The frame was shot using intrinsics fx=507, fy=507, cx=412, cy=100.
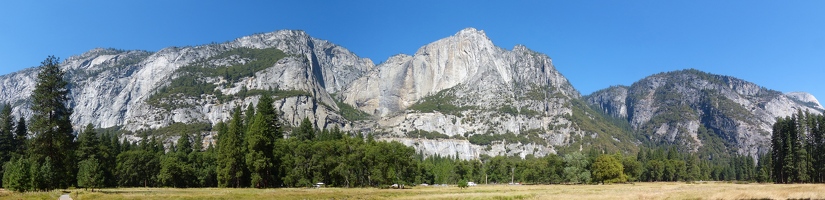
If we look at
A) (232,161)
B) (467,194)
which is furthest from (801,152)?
(232,161)

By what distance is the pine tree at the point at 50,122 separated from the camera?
5512cm

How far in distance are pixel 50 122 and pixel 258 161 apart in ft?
91.3

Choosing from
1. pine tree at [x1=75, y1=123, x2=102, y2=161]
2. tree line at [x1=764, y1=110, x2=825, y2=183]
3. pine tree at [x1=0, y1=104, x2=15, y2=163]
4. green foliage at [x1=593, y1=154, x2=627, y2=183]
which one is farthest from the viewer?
green foliage at [x1=593, y1=154, x2=627, y2=183]

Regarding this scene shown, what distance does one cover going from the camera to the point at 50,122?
182ft

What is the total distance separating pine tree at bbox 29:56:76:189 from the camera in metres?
55.1

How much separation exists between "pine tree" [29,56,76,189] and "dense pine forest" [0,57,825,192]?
10cm

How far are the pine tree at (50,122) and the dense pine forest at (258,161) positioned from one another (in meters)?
0.10

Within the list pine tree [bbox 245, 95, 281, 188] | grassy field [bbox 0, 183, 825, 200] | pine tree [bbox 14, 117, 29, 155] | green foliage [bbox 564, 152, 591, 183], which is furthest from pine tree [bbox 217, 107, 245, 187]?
green foliage [bbox 564, 152, 591, 183]

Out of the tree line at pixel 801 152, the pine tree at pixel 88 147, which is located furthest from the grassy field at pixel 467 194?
the tree line at pixel 801 152

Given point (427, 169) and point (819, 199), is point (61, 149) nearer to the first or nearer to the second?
point (819, 199)

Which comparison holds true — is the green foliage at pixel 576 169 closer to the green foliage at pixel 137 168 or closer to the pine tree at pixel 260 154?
the pine tree at pixel 260 154

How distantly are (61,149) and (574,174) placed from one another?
119062mm

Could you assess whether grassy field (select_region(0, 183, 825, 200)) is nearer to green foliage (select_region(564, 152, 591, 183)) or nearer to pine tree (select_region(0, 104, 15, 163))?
pine tree (select_region(0, 104, 15, 163))

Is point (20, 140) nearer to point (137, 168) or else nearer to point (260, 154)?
point (137, 168)
